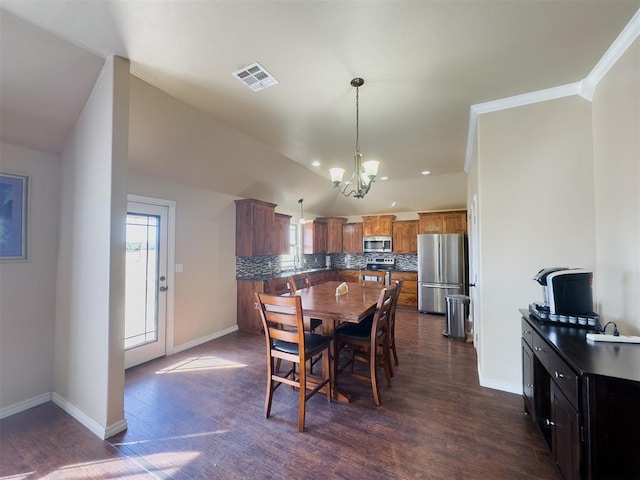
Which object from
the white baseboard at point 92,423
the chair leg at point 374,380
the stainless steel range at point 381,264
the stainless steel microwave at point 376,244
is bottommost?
the white baseboard at point 92,423

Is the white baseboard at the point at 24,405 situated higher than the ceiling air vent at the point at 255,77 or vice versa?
the ceiling air vent at the point at 255,77

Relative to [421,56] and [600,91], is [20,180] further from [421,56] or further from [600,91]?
[600,91]

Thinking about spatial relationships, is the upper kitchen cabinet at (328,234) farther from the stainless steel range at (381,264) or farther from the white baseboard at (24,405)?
the white baseboard at (24,405)

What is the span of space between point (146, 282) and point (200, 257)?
811 millimetres

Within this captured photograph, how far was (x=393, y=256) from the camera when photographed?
7.25m

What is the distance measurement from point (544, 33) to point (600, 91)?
3.03 feet

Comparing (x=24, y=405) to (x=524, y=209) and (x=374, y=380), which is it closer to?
(x=374, y=380)

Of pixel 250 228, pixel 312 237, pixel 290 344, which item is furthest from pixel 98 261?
pixel 312 237

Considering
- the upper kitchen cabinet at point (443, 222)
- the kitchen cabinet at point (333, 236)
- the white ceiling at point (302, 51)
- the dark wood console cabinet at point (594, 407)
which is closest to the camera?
the dark wood console cabinet at point (594, 407)

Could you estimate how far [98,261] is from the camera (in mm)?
2078

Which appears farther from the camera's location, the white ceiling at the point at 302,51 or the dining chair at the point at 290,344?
the dining chair at the point at 290,344

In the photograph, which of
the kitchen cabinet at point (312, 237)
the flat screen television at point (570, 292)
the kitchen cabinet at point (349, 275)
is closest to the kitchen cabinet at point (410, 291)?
the kitchen cabinet at point (349, 275)

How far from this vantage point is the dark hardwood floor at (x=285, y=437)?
1.71m

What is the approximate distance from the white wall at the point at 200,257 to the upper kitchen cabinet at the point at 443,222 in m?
4.41
